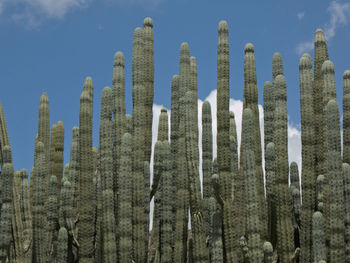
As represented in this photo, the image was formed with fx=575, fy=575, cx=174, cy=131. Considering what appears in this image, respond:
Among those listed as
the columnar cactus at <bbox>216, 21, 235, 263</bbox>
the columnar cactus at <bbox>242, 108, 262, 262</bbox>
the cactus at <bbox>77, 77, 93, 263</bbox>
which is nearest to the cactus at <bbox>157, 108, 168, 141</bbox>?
A: the cactus at <bbox>77, 77, 93, 263</bbox>

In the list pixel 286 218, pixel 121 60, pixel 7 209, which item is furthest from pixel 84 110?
pixel 286 218

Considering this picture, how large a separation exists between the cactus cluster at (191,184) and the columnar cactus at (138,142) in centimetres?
2

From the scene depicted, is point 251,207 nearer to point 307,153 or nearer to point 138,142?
point 307,153

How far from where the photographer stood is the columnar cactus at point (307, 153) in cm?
1024

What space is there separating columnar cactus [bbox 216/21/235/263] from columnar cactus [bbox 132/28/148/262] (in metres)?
1.46

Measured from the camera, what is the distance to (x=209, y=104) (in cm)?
1113

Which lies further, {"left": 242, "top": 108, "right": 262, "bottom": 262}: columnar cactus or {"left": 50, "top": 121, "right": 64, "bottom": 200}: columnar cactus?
{"left": 50, "top": 121, "right": 64, "bottom": 200}: columnar cactus

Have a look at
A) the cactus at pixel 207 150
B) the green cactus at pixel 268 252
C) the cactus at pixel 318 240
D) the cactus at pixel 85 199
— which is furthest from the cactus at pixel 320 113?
the cactus at pixel 85 199

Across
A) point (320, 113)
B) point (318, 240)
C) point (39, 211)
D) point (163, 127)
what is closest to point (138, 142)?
point (163, 127)

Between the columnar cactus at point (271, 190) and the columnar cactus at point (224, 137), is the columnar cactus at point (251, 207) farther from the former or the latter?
the columnar cactus at point (271, 190)

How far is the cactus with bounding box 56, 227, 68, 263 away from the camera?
11.0 meters

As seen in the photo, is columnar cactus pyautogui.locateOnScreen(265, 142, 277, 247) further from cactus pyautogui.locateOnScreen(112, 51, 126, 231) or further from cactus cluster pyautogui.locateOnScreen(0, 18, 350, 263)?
cactus pyautogui.locateOnScreen(112, 51, 126, 231)

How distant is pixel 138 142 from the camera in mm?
10719

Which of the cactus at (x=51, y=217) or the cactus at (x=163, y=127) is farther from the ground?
the cactus at (x=163, y=127)
